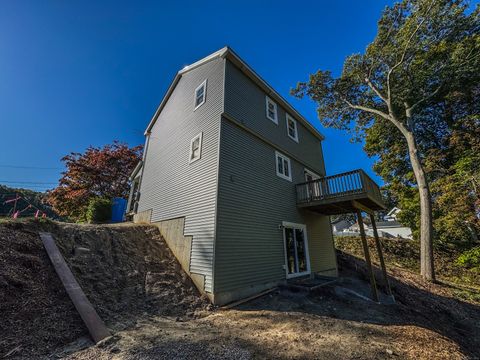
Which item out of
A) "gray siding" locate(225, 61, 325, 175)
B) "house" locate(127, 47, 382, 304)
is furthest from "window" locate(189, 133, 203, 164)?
"gray siding" locate(225, 61, 325, 175)

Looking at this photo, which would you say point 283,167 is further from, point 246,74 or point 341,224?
point 341,224

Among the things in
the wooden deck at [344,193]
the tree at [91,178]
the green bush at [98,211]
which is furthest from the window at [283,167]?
the tree at [91,178]

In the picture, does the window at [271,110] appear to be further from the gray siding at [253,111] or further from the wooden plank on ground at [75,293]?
the wooden plank on ground at [75,293]

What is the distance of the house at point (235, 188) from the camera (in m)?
6.40

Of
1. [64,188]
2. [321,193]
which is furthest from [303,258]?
[64,188]

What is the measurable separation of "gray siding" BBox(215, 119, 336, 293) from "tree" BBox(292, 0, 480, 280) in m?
8.30

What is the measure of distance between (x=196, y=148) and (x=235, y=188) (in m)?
2.65

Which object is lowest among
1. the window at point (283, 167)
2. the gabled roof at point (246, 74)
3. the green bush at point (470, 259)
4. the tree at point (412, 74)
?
the green bush at point (470, 259)

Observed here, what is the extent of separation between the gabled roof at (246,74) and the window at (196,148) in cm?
366

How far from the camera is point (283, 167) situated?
972cm

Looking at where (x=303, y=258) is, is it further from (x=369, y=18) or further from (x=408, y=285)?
(x=369, y=18)

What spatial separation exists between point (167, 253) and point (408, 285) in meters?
11.1

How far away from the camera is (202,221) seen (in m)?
6.61

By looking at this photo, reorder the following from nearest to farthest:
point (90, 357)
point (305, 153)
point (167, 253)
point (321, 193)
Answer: point (90, 357) → point (167, 253) → point (321, 193) → point (305, 153)
